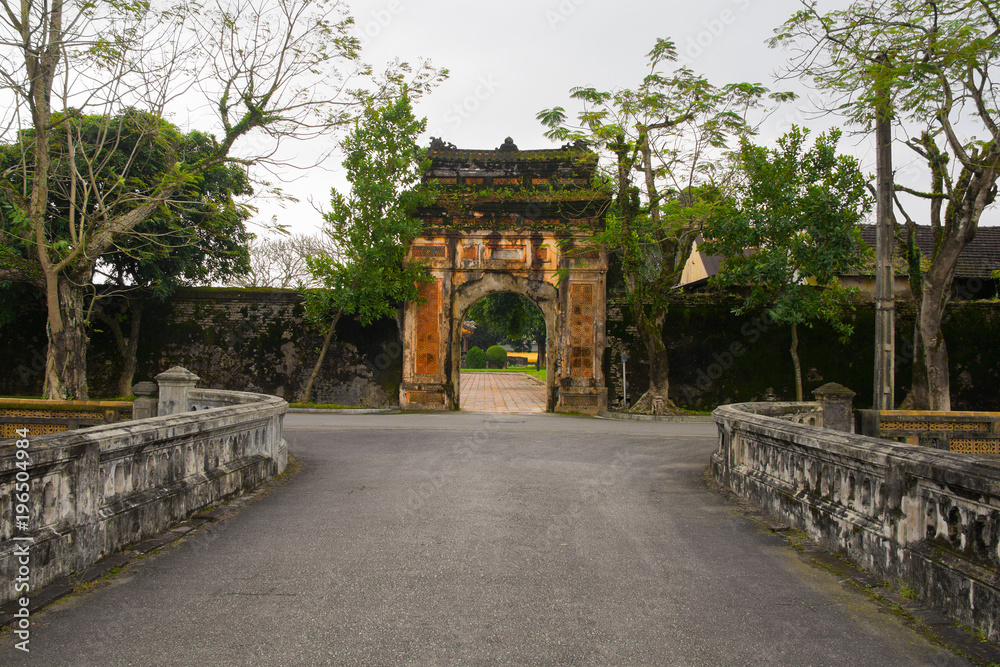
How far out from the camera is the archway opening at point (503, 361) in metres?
22.3

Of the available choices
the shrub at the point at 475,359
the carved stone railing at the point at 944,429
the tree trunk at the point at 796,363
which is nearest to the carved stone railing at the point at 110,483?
the carved stone railing at the point at 944,429

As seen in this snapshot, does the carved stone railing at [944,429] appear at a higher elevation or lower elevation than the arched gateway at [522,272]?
lower

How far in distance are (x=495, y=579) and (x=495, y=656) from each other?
107 cm

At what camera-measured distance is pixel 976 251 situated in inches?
931

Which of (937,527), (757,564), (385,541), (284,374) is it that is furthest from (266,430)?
(284,374)

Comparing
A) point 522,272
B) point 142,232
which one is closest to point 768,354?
point 522,272

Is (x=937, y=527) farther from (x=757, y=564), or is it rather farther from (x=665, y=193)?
(x=665, y=193)

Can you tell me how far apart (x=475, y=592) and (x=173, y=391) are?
25.9 ft

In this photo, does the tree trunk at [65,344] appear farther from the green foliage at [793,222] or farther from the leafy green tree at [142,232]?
the green foliage at [793,222]

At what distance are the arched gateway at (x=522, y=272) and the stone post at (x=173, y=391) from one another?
28.8 feet

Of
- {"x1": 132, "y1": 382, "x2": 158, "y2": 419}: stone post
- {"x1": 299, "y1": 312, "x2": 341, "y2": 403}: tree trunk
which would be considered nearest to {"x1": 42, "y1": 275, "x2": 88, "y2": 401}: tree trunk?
{"x1": 132, "y1": 382, "x2": 158, "y2": 419}: stone post

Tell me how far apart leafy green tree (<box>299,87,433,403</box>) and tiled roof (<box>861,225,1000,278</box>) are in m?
14.1

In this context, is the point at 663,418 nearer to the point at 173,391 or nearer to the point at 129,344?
the point at 173,391

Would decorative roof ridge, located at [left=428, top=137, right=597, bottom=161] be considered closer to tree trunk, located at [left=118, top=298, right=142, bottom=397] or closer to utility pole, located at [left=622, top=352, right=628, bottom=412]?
utility pole, located at [left=622, top=352, right=628, bottom=412]
